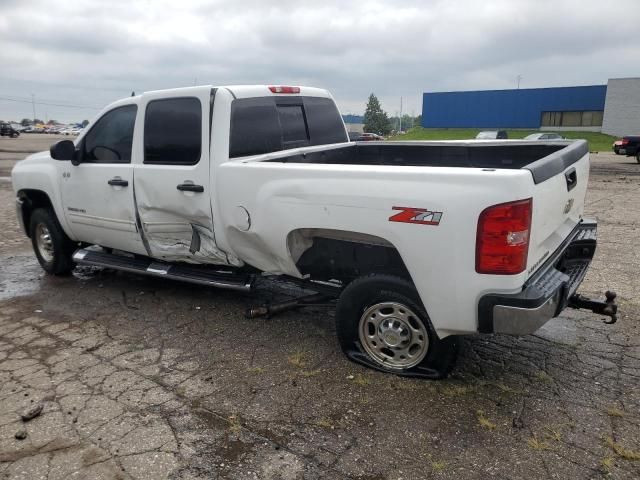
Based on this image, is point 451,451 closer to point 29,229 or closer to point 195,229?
point 195,229

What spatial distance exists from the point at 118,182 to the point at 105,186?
0.27 meters

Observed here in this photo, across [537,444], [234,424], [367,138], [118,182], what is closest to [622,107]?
[367,138]

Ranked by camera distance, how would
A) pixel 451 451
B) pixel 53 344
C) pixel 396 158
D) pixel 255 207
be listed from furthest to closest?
pixel 396 158, pixel 53 344, pixel 255 207, pixel 451 451

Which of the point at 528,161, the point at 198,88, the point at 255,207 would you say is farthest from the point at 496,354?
the point at 198,88

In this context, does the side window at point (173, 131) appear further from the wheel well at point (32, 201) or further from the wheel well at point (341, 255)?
the wheel well at point (32, 201)

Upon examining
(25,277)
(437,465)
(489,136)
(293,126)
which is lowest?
(25,277)

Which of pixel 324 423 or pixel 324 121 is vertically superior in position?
pixel 324 121

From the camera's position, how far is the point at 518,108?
60938mm

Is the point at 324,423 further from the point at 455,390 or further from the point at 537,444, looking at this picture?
the point at 537,444

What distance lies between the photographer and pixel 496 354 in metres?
4.06

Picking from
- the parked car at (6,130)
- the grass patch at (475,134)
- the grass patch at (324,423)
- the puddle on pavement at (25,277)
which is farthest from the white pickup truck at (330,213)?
the parked car at (6,130)

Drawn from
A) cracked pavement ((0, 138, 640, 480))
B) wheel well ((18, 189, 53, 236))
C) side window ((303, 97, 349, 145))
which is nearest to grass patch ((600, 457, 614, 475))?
cracked pavement ((0, 138, 640, 480))

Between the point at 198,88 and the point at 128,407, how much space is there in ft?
8.50

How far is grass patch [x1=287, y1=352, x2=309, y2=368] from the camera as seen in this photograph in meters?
3.95
